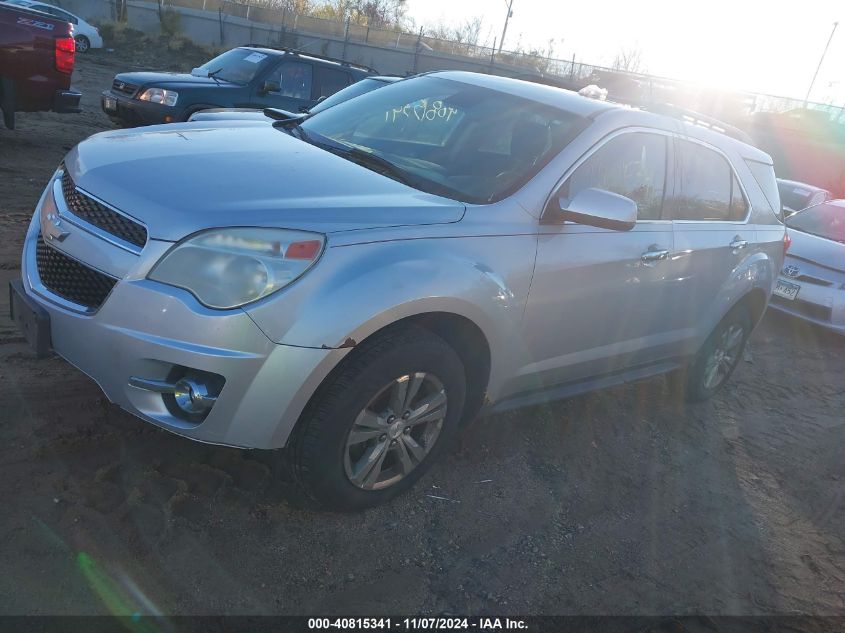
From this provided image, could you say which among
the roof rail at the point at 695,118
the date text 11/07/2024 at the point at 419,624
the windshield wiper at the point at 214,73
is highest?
the roof rail at the point at 695,118

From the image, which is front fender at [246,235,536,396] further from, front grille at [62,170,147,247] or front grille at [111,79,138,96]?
front grille at [111,79,138,96]

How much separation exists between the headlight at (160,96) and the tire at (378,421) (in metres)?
7.45

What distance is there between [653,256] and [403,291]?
1.80 metres

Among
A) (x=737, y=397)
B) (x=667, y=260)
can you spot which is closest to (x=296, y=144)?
(x=667, y=260)

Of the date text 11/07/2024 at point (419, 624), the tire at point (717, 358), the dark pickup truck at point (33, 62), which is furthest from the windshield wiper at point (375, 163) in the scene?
the dark pickup truck at point (33, 62)

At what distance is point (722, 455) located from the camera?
184 inches

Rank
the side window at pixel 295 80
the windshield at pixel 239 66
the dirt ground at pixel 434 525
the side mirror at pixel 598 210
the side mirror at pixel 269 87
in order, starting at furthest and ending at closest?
the side window at pixel 295 80 → the windshield at pixel 239 66 → the side mirror at pixel 269 87 → the side mirror at pixel 598 210 → the dirt ground at pixel 434 525

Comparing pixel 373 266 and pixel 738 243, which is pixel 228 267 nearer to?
pixel 373 266

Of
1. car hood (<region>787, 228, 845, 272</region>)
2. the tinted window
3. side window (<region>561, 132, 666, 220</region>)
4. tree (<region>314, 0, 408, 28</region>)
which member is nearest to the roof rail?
the tinted window

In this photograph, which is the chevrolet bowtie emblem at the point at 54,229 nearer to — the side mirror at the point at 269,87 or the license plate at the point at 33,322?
the license plate at the point at 33,322

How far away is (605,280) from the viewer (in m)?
3.71

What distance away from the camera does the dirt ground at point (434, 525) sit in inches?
104

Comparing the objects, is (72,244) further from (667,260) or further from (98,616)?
(667,260)

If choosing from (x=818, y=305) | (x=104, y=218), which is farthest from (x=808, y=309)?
(x=104, y=218)
